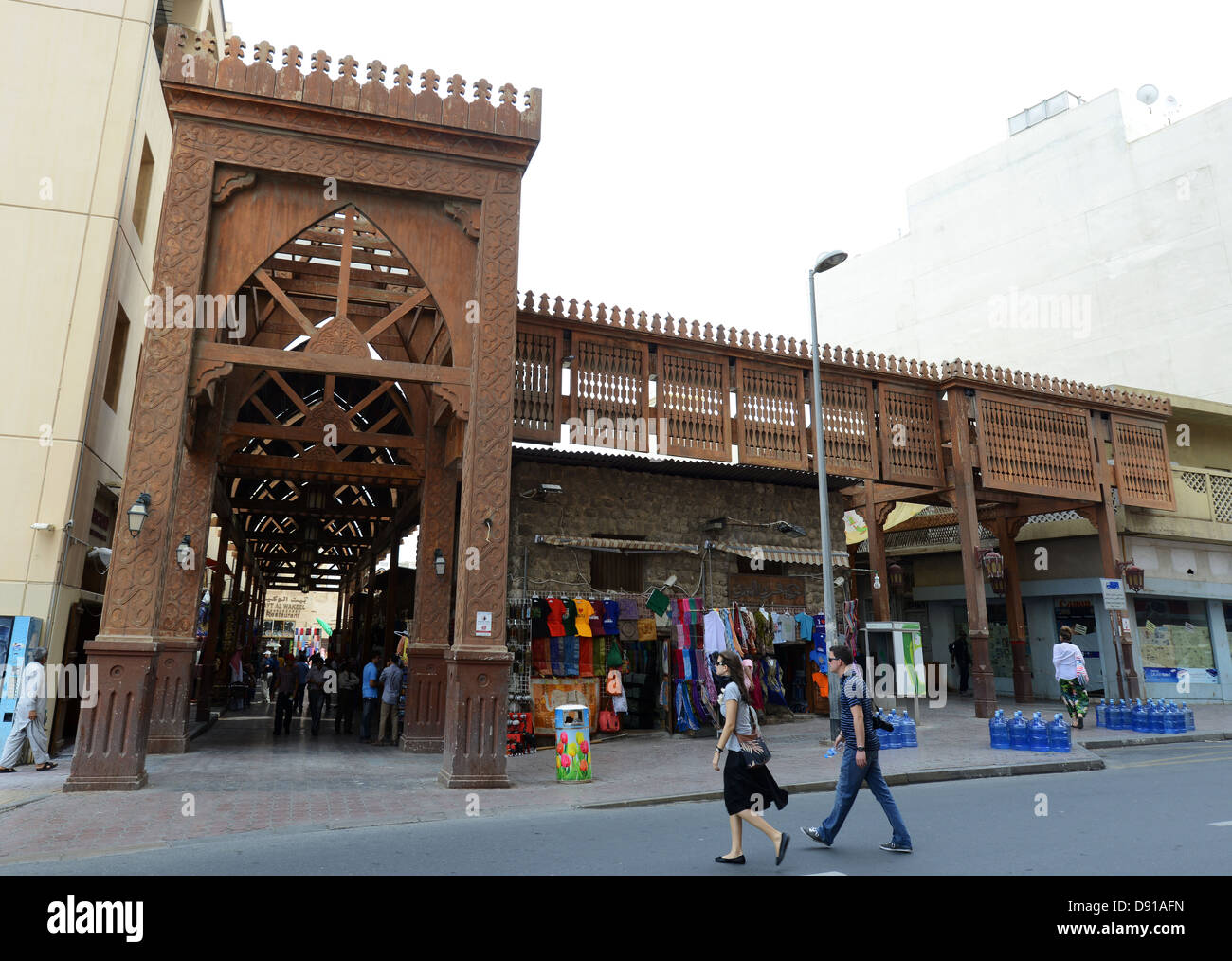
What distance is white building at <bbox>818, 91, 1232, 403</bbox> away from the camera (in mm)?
28688

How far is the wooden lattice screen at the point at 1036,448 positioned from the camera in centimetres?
1845

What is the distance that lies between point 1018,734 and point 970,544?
5571 mm

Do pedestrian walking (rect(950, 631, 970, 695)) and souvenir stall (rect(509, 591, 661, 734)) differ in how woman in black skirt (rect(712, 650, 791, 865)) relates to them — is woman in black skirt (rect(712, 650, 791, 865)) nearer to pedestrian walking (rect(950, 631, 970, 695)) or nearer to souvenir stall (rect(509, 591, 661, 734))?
souvenir stall (rect(509, 591, 661, 734))

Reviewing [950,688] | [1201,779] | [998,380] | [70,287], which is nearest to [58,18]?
[70,287]

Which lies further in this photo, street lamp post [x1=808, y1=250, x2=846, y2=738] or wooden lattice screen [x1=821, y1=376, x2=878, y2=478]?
wooden lattice screen [x1=821, y1=376, x2=878, y2=478]

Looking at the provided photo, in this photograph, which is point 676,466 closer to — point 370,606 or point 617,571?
point 617,571

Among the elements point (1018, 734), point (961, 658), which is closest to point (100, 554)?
point (1018, 734)

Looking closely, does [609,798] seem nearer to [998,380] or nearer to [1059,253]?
[998,380]

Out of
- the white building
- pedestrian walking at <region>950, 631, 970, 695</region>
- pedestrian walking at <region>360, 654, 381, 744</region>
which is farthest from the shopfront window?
pedestrian walking at <region>360, 654, 381, 744</region>

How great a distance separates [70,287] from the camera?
43.6 feet

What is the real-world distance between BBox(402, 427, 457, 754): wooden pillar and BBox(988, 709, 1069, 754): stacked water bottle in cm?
974

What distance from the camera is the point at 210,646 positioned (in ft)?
60.5

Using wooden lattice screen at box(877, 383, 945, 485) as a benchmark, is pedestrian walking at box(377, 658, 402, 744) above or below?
below

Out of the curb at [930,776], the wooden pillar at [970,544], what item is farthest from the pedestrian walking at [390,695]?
the wooden pillar at [970,544]
